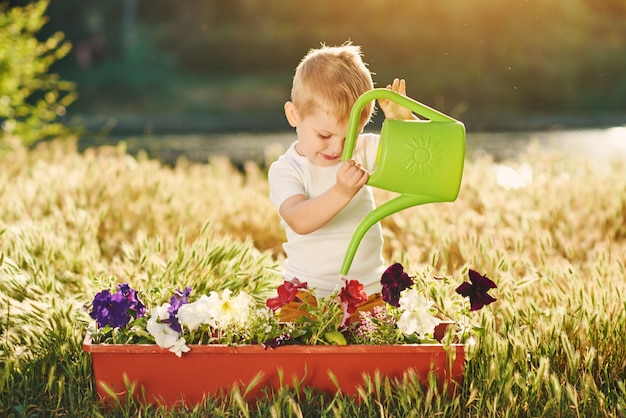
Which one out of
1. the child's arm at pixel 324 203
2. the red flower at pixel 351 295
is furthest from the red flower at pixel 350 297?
the child's arm at pixel 324 203

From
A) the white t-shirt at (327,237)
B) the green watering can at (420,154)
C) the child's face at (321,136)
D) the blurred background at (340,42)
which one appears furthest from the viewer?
the blurred background at (340,42)

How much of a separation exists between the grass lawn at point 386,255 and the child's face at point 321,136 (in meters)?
0.54

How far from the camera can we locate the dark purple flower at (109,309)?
2826 mm

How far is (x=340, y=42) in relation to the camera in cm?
2122

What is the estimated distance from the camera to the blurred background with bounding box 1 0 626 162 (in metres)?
19.0

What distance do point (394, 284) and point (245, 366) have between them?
1.79 feet

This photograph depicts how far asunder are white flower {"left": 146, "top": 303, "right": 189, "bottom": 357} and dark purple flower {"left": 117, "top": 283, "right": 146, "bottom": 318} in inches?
3.7

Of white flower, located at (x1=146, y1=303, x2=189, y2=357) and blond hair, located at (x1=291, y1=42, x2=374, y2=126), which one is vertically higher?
blond hair, located at (x1=291, y1=42, x2=374, y2=126)

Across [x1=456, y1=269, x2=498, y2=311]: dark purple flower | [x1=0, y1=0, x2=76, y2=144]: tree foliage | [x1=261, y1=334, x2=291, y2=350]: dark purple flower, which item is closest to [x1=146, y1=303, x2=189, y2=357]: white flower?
[x1=261, y1=334, x2=291, y2=350]: dark purple flower

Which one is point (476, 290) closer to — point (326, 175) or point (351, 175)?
point (351, 175)

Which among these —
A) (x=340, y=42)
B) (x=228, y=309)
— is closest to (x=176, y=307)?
(x=228, y=309)

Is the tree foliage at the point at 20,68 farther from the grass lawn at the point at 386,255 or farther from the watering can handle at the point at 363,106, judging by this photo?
the watering can handle at the point at 363,106

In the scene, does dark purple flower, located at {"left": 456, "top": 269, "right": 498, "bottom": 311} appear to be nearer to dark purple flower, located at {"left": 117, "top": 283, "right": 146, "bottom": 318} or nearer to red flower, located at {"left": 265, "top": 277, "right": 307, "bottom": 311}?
red flower, located at {"left": 265, "top": 277, "right": 307, "bottom": 311}

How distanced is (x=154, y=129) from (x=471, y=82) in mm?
8053
